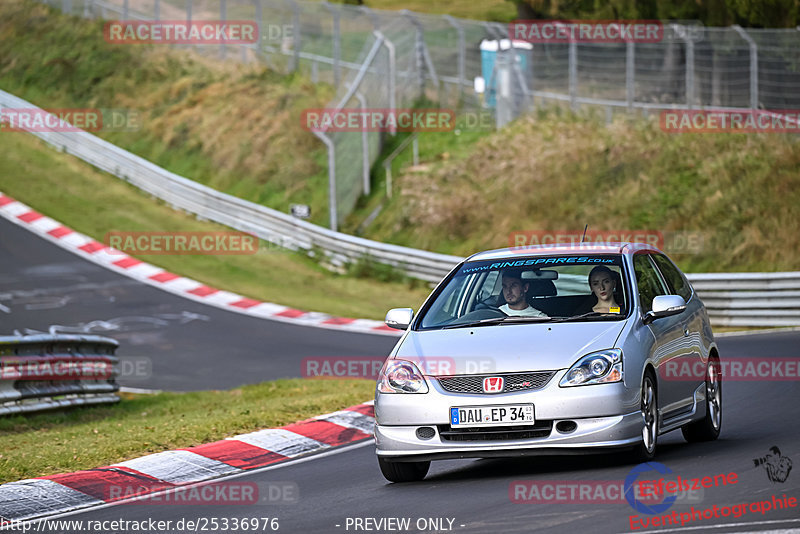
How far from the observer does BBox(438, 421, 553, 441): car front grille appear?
320 inches

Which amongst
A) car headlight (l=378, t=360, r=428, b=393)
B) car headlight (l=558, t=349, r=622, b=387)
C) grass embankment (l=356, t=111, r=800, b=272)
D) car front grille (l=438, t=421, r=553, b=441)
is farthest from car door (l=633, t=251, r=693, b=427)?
grass embankment (l=356, t=111, r=800, b=272)

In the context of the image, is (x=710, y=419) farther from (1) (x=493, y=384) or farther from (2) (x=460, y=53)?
(2) (x=460, y=53)

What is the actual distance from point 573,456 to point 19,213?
85.9 feet

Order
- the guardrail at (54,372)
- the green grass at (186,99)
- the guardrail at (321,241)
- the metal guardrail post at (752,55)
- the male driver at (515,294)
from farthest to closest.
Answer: the green grass at (186,99)
the metal guardrail post at (752,55)
the guardrail at (321,241)
the guardrail at (54,372)
the male driver at (515,294)

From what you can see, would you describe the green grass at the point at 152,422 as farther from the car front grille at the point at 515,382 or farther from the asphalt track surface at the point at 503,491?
the car front grille at the point at 515,382

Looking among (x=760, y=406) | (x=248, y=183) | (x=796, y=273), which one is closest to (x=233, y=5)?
(x=248, y=183)

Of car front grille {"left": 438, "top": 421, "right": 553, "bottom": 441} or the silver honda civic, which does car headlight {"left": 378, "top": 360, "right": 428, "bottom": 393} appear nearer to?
the silver honda civic

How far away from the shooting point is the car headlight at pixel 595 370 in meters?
8.16

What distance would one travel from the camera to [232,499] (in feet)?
28.4

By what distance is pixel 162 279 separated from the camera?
28188 mm

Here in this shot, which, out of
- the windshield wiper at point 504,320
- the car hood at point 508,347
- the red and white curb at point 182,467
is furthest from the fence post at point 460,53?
the car hood at point 508,347

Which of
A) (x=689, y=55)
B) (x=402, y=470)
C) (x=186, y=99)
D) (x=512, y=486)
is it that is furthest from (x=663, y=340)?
(x=186, y=99)

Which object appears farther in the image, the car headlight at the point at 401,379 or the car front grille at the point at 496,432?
the car headlight at the point at 401,379

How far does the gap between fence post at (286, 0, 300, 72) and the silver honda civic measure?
1120 inches
